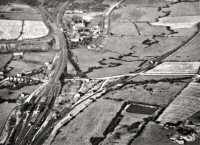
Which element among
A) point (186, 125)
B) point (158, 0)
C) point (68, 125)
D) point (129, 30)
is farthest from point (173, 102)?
point (158, 0)

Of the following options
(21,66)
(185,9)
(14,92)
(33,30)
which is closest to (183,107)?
(14,92)

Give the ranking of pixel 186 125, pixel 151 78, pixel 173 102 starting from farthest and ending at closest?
pixel 151 78 → pixel 173 102 → pixel 186 125

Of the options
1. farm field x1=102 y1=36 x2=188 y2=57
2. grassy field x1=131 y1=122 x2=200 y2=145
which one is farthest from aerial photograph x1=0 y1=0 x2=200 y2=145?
→ farm field x1=102 y1=36 x2=188 y2=57

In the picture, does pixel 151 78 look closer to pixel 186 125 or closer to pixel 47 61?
pixel 186 125

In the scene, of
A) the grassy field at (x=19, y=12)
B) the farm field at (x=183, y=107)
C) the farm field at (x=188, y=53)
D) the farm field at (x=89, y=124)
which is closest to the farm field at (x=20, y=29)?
the grassy field at (x=19, y=12)

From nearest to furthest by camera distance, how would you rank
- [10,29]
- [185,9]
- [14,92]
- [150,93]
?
[150,93], [14,92], [10,29], [185,9]

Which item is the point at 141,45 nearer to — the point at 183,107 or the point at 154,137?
the point at 183,107
